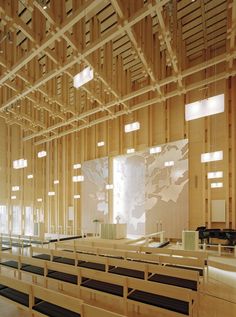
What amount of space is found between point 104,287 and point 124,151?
10700 millimetres

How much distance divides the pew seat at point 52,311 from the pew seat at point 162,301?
33.2 inches

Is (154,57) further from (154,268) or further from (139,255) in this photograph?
(154,268)

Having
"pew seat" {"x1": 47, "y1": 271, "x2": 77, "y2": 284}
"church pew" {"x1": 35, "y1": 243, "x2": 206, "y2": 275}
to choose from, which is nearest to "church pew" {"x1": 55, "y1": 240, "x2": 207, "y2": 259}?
"church pew" {"x1": 35, "y1": 243, "x2": 206, "y2": 275}

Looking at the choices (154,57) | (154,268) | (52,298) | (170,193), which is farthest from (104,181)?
(52,298)

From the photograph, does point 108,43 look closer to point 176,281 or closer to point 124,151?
point 124,151

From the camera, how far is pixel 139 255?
534 centimetres

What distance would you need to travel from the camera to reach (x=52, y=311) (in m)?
3.12

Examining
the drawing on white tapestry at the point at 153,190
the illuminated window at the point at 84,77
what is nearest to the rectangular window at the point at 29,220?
the drawing on white tapestry at the point at 153,190

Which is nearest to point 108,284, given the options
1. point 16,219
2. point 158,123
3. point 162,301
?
point 162,301

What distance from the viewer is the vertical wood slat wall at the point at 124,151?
10844mm

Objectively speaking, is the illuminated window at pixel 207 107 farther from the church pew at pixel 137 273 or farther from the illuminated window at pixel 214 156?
the church pew at pixel 137 273

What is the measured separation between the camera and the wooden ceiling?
21.2 feet

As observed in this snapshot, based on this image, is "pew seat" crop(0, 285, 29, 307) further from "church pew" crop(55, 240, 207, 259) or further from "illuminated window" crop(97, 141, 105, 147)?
"illuminated window" crop(97, 141, 105, 147)

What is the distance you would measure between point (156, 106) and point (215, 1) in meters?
5.47
